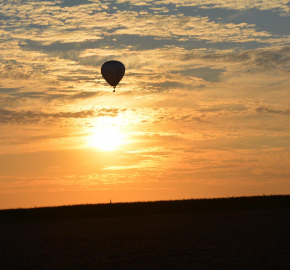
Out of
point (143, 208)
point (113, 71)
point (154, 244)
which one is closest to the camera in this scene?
point (154, 244)

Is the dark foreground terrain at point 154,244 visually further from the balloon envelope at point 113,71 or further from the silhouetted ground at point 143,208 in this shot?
the balloon envelope at point 113,71

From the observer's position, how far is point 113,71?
2447 inches

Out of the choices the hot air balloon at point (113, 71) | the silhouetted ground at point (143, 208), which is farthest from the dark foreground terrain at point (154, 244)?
the hot air balloon at point (113, 71)

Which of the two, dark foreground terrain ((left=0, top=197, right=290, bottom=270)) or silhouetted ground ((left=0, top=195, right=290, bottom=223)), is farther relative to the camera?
silhouetted ground ((left=0, top=195, right=290, bottom=223))

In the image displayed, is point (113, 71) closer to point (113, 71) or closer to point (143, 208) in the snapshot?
point (113, 71)

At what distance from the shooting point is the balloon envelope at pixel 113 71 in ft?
204

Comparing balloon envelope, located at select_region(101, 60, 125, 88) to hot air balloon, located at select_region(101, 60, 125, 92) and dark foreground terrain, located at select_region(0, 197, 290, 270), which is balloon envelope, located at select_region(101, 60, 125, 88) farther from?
dark foreground terrain, located at select_region(0, 197, 290, 270)

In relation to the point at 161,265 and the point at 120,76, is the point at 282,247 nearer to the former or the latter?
the point at 161,265

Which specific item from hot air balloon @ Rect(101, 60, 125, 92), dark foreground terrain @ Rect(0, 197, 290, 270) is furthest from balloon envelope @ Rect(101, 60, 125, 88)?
dark foreground terrain @ Rect(0, 197, 290, 270)

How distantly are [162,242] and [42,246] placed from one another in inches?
326

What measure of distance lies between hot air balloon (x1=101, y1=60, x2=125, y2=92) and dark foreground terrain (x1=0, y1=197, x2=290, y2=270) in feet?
74.7

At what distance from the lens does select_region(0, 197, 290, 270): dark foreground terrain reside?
973 inches

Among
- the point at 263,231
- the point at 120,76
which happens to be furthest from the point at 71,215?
the point at 263,231

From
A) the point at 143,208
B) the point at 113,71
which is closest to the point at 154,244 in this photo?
the point at 143,208
